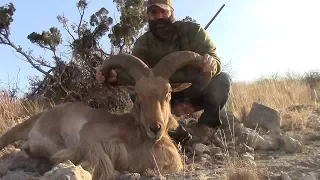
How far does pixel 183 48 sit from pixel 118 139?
6.90 ft

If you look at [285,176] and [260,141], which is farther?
[260,141]

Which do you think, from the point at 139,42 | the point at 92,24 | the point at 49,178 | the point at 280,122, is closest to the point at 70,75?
the point at 92,24

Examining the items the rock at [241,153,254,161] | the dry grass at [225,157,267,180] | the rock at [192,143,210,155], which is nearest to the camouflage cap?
the rock at [192,143,210,155]

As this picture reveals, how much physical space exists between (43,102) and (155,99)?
19.2 ft

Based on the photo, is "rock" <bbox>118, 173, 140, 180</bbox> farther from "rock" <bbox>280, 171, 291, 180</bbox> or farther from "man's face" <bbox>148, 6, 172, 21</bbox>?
"man's face" <bbox>148, 6, 172, 21</bbox>

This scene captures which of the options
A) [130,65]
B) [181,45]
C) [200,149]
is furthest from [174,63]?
[181,45]

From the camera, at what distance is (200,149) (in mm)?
5762

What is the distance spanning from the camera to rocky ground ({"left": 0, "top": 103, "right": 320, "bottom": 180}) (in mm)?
4188

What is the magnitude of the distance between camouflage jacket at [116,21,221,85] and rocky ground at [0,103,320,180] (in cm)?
84

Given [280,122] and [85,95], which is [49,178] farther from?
[85,95]

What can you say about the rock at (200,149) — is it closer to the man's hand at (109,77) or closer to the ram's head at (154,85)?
the ram's head at (154,85)

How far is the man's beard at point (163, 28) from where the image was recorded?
256 inches

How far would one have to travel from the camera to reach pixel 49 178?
377 cm

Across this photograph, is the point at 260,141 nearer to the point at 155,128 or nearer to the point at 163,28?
the point at 155,128
